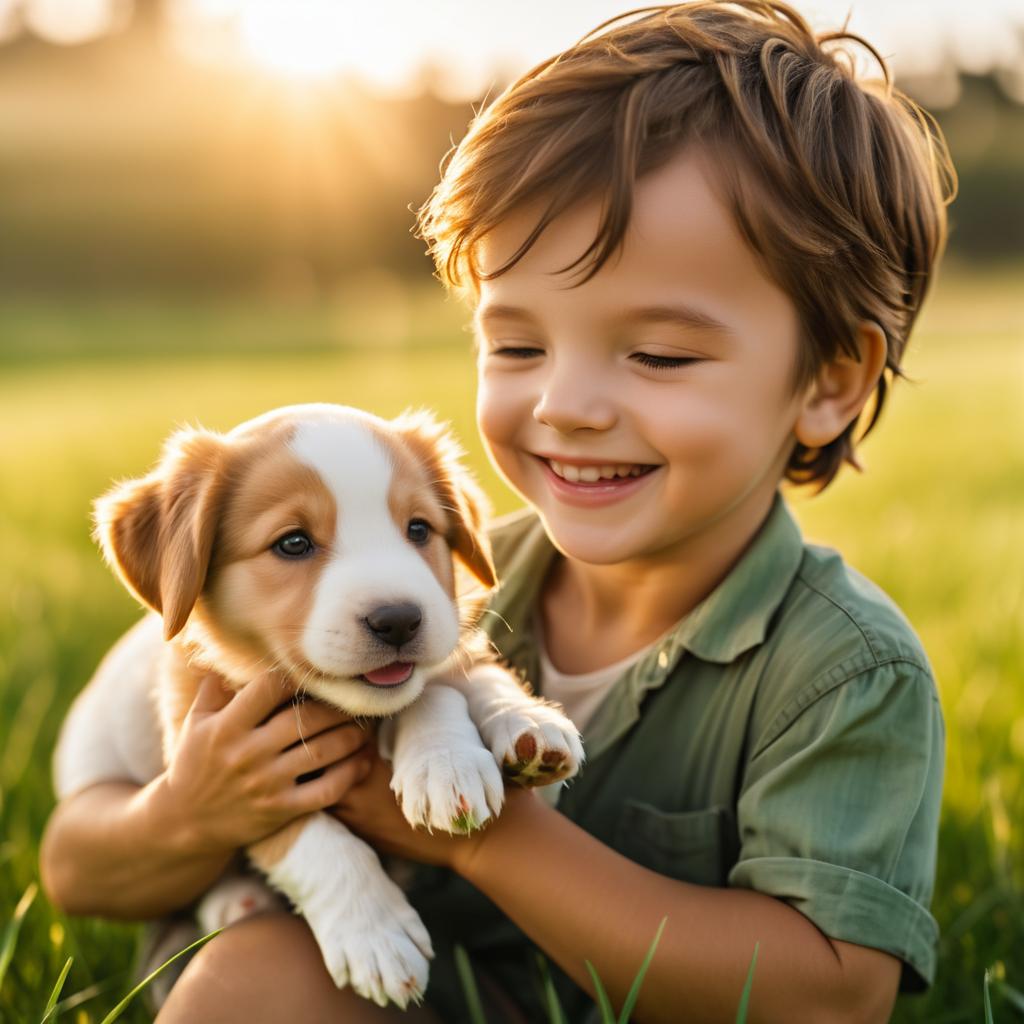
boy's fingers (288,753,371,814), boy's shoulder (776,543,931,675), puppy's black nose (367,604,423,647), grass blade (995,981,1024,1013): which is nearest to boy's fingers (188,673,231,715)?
boy's fingers (288,753,371,814)

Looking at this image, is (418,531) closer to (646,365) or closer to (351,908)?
(646,365)

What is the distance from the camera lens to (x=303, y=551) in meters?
2.24

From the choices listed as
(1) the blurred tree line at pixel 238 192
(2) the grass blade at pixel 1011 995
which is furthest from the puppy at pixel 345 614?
(1) the blurred tree line at pixel 238 192

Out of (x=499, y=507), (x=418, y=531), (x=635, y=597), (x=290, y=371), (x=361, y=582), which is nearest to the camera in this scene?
(x=361, y=582)

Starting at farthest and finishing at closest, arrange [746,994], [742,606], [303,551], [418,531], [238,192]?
[238,192]
[742,606]
[418,531]
[303,551]
[746,994]

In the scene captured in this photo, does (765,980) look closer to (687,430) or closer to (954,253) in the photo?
(687,430)

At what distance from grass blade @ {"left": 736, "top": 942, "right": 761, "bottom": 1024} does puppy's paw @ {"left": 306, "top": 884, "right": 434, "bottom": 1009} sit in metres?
0.53

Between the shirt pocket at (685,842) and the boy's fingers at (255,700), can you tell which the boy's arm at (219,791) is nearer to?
the boy's fingers at (255,700)

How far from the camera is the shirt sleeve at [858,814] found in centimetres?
219

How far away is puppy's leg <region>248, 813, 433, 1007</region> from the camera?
2068 millimetres

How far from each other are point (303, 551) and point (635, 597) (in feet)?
3.02

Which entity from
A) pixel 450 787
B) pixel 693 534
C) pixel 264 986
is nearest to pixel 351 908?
pixel 264 986

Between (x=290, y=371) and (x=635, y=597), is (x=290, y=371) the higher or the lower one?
the lower one

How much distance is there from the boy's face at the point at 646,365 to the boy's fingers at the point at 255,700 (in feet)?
2.19
